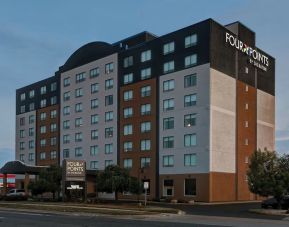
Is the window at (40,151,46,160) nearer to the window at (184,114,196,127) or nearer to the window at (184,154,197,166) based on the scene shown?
the window at (184,154,197,166)

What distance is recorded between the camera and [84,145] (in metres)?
90.9

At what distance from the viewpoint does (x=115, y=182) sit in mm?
58000

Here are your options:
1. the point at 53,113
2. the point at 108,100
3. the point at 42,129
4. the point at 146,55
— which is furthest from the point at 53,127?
the point at 146,55

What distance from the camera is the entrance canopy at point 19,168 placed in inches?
3219

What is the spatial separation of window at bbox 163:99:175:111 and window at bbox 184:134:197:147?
5.43m

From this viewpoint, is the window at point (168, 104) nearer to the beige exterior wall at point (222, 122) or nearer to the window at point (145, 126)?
the window at point (145, 126)

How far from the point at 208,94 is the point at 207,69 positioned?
11.7 ft

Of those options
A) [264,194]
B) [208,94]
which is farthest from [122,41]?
[264,194]

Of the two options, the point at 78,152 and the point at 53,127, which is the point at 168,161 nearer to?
the point at 78,152

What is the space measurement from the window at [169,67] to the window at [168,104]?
4.61 m

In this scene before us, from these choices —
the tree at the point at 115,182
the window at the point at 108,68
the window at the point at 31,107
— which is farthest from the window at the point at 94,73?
the tree at the point at 115,182

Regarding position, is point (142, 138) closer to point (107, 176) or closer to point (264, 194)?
point (107, 176)

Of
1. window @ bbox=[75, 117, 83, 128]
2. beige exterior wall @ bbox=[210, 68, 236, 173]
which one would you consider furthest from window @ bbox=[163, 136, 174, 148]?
window @ bbox=[75, 117, 83, 128]

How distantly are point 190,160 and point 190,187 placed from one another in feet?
12.5
